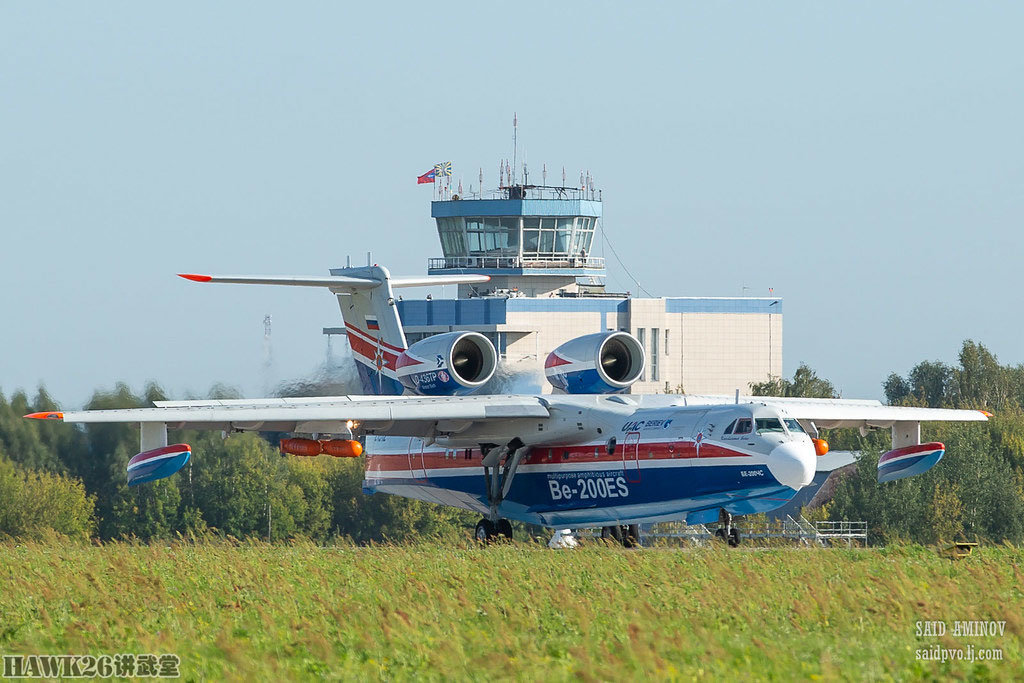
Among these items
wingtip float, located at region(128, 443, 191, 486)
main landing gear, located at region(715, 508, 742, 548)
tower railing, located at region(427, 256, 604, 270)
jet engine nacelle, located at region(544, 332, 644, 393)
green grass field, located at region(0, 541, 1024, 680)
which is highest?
tower railing, located at region(427, 256, 604, 270)

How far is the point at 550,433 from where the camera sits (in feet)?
102

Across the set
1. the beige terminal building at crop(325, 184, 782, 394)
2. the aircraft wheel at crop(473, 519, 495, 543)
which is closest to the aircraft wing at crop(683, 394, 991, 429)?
the aircraft wheel at crop(473, 519, 495, 543)

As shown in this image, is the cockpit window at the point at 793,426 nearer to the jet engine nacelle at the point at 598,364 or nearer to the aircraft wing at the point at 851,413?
the aircraft wing at the point at 851,413

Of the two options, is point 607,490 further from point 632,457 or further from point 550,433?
point 550,433

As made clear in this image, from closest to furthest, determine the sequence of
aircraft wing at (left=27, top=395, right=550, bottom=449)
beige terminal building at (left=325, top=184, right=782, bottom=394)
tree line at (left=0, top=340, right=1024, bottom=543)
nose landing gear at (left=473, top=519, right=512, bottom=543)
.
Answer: aircraft wing at (left=27, top=395, right=550, bottom=449), nose landing gear at (left=473, top=519, right=512, bottom=543), tree line at (left=0, top=340, right=1024, bottom=543), beige terminal building at (left=325, top=184, right=782, bottom=394)

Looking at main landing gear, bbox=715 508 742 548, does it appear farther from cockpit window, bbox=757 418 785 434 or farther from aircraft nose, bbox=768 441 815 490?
cockpit window, bbox=757 418 785 434

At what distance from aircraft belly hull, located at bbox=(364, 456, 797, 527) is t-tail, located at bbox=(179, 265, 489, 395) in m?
2.68

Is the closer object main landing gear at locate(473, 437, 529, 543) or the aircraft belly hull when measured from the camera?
the aircraft belly hull

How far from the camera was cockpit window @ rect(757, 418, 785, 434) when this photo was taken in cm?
2711

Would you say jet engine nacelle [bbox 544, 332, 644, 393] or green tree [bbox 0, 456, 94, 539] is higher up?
jet engine nacelle [bbox 544, 332, 644, 393]

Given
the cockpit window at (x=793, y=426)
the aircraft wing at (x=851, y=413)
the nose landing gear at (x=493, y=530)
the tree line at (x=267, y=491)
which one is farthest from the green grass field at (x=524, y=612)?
the tree line at (x=267, y=491)

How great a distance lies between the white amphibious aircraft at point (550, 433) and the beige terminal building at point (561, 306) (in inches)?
1716

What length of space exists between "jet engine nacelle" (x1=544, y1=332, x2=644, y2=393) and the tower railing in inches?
1852

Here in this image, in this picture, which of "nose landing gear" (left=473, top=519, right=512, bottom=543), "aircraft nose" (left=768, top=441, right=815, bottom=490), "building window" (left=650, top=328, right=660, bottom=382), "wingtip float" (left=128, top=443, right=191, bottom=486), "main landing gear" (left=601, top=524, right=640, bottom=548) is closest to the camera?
"aircraft nose" (left=768, top=441, right=815, bottom=490)
